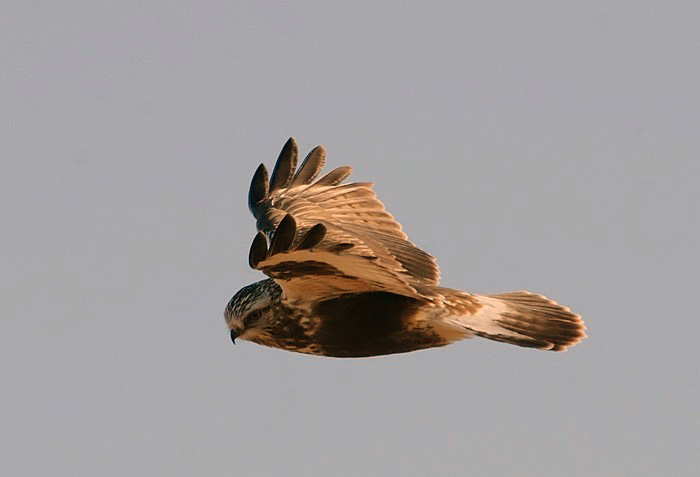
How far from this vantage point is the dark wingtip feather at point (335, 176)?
32.9 ft

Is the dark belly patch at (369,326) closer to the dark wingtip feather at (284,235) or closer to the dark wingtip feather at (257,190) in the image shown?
the dark wingtip feather at (284,235)

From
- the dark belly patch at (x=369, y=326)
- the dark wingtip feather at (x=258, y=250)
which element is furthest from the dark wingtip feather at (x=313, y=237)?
the dark belly patch at (x=369, y=326)

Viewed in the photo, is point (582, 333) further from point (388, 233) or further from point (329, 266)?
point (329, 266)

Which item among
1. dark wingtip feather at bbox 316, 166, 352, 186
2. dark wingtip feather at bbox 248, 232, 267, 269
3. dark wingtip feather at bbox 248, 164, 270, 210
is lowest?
dark wingtip feather at bbox 248, 232, 267, 269

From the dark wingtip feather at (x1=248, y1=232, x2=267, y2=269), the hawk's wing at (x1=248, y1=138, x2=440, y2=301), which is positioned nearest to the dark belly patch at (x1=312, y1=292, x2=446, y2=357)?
the hawk's wing at (x1=248, y1=138, x2=440, y2=301)

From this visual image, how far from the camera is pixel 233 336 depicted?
8.45 metres

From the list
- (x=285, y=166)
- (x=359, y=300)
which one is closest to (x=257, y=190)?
(x=285, y=166)

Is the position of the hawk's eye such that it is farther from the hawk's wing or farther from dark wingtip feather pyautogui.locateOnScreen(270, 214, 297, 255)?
dark wingtip feather pyautogui.locateOnScreen(270, 214, 297, 255)

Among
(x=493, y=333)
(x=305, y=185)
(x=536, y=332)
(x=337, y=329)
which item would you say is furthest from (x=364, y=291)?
(x=305, y=185)

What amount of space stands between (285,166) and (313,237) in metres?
3.67

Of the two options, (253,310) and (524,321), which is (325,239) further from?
(524,321)

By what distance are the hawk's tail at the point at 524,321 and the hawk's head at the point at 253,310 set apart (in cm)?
121

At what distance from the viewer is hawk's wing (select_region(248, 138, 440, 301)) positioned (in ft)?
21.9

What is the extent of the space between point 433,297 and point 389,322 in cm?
34
